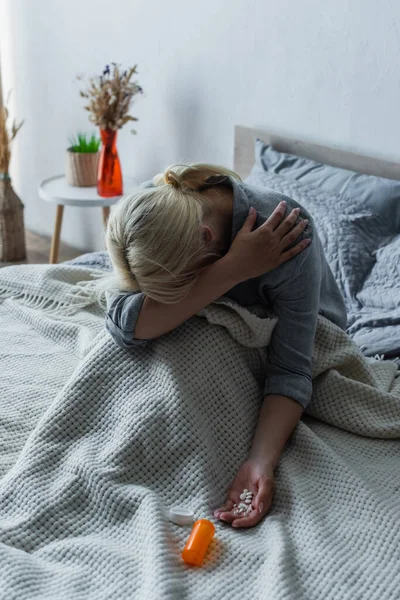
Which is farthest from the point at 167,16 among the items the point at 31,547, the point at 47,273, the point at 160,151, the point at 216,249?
the point at 31,547

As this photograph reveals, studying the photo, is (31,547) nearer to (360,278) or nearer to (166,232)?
(166,232)

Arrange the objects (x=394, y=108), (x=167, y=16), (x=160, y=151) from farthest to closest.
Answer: (x=160, y=151) → (x=167, y=16) → (x=394, y=108)

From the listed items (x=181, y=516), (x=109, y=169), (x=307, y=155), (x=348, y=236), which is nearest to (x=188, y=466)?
(x=181, y=516)

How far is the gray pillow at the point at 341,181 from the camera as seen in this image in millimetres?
2033

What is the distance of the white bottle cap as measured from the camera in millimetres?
1222

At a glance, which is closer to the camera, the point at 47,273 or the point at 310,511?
the point at 310,511

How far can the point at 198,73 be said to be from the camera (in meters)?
2.66

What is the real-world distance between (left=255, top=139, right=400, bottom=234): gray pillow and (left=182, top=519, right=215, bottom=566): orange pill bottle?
1.08 m

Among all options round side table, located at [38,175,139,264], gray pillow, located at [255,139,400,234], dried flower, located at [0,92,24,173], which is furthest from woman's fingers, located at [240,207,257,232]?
dried flower, located at [0,92,24,173]

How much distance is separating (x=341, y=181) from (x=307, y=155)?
248 millimetres

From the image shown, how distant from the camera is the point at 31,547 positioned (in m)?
1.20

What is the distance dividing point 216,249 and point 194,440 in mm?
351

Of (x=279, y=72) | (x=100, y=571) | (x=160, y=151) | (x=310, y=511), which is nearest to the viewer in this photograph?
(x=100, y=571)

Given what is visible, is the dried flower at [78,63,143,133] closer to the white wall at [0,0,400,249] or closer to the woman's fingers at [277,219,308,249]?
the white wall at [0,0,400,249]
